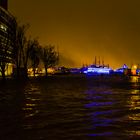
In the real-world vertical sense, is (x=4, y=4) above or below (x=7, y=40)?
above

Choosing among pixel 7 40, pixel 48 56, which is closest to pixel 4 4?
pixel 48 56

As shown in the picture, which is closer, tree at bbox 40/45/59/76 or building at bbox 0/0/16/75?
building at bbox 0/0/16/75

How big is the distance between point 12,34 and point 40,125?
2852 inches

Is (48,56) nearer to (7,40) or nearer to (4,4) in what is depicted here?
(4,4)

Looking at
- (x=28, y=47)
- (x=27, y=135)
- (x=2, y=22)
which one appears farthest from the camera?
(x=2, y=22)

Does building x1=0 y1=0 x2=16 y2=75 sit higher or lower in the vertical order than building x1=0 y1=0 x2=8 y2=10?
lower

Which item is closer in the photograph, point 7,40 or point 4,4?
point 7,40

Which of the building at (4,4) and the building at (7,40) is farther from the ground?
the building at (4,4)

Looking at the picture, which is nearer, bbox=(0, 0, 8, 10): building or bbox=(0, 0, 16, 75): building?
bbox=(0, 0, 16, 75): building

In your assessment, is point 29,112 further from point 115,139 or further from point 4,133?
point 115,139

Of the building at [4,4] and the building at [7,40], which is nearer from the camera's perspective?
the building at [7,40]

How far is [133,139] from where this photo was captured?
12914mm

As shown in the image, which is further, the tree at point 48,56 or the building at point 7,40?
the tree at point 48,56

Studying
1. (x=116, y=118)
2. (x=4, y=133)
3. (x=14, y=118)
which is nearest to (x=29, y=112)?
(x=14, y=118)
